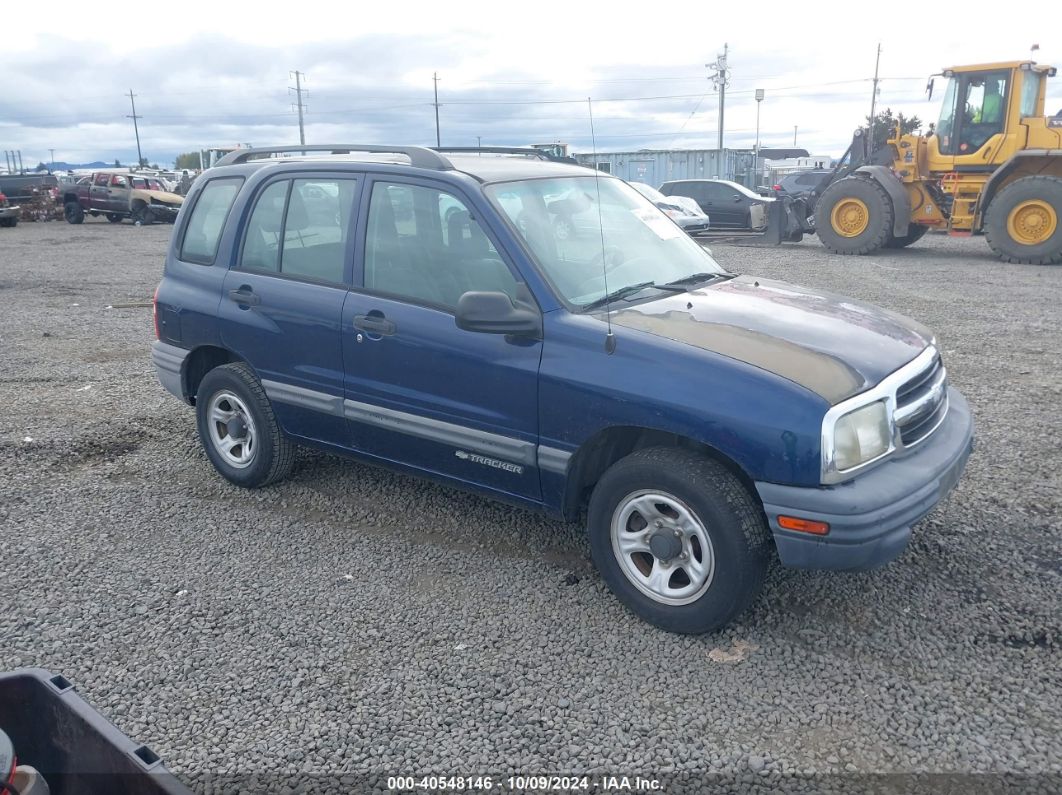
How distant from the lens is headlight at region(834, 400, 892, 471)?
3.14 meters

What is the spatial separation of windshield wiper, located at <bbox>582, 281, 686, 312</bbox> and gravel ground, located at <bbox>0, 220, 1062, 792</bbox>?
1.27 metres

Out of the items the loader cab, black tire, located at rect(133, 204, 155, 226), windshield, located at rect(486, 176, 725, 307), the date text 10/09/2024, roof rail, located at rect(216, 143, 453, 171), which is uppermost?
the loader cab

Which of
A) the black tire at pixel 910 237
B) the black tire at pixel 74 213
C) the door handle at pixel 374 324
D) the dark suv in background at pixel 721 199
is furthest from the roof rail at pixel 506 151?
the black tire at pixel 74 213

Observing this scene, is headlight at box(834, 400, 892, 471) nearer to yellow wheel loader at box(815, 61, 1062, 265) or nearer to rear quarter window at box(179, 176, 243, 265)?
rear quarter window at box(179, 176, 243, 265)

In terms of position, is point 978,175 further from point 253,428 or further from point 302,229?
point 253,428

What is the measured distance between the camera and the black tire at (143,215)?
96.3 ft

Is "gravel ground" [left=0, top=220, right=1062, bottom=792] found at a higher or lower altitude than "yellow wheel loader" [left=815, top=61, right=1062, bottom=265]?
lower

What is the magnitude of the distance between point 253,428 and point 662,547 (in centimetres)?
264

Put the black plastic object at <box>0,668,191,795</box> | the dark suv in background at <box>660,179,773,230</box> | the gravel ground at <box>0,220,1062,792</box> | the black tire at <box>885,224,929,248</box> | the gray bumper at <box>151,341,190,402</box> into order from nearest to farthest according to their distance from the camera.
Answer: the black plastic object at <box>0,668,191,795</box>
the gravel ground at <box>0,220,1062,792</box>
the gray bumper at <box>151,341,190,402</box>
the black tire at <box>885,224,929,248</box>
the dark suv in background at <box>660,179,773,230</box>

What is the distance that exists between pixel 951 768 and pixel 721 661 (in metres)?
0.88

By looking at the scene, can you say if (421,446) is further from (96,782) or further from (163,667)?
(96,782)

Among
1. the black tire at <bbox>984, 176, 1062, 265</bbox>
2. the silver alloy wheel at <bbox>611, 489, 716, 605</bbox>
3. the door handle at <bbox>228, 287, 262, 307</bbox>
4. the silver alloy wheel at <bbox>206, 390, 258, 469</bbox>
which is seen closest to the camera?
the silver alloy wheel at <bbox>611, 489, 716, 605</bbox>

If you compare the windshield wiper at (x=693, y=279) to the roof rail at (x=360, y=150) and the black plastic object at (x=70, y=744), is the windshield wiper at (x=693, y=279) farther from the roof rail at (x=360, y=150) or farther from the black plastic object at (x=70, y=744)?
the black plastic object at (x=70, y=744)

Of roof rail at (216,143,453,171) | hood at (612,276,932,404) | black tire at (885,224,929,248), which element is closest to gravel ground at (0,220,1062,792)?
hood at (612,276,932,404)
